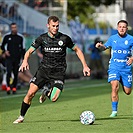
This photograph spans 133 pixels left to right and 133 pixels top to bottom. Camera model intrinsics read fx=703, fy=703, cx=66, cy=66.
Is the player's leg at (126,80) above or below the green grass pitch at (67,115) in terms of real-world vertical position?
above

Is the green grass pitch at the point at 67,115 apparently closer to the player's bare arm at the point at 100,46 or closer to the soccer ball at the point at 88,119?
the soccer ball at the point at 88,119

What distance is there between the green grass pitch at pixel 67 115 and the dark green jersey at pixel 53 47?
1.11 meters

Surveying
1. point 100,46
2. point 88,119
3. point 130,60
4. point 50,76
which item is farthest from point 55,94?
point 130,60

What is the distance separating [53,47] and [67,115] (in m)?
2.00

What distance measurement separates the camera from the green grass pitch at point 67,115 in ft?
39.2

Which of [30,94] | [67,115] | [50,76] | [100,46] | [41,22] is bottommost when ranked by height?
[67,115]

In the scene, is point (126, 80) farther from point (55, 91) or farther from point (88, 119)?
point (88, 119)

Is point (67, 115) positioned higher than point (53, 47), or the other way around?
point (53, 47)

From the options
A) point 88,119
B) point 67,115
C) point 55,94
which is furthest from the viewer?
point 67,115

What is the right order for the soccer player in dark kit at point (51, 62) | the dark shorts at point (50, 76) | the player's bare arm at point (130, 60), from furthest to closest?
the player's bare arm at point (130, 60) → the dark shorts at point (50, 76) → the soccer player in dark kit at point (51, 62)

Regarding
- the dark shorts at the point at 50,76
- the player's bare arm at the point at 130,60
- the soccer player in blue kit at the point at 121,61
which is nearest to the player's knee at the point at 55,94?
the dark shorts at the point at 50,76

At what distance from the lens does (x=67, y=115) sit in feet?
48.1

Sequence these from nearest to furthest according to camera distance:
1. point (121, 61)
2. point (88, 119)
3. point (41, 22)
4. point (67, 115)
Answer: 1. point (88, 119)
2. point (121, 61)
3. point (67, 115)
4. point (41, 22)

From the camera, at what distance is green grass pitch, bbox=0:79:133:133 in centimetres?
1196
